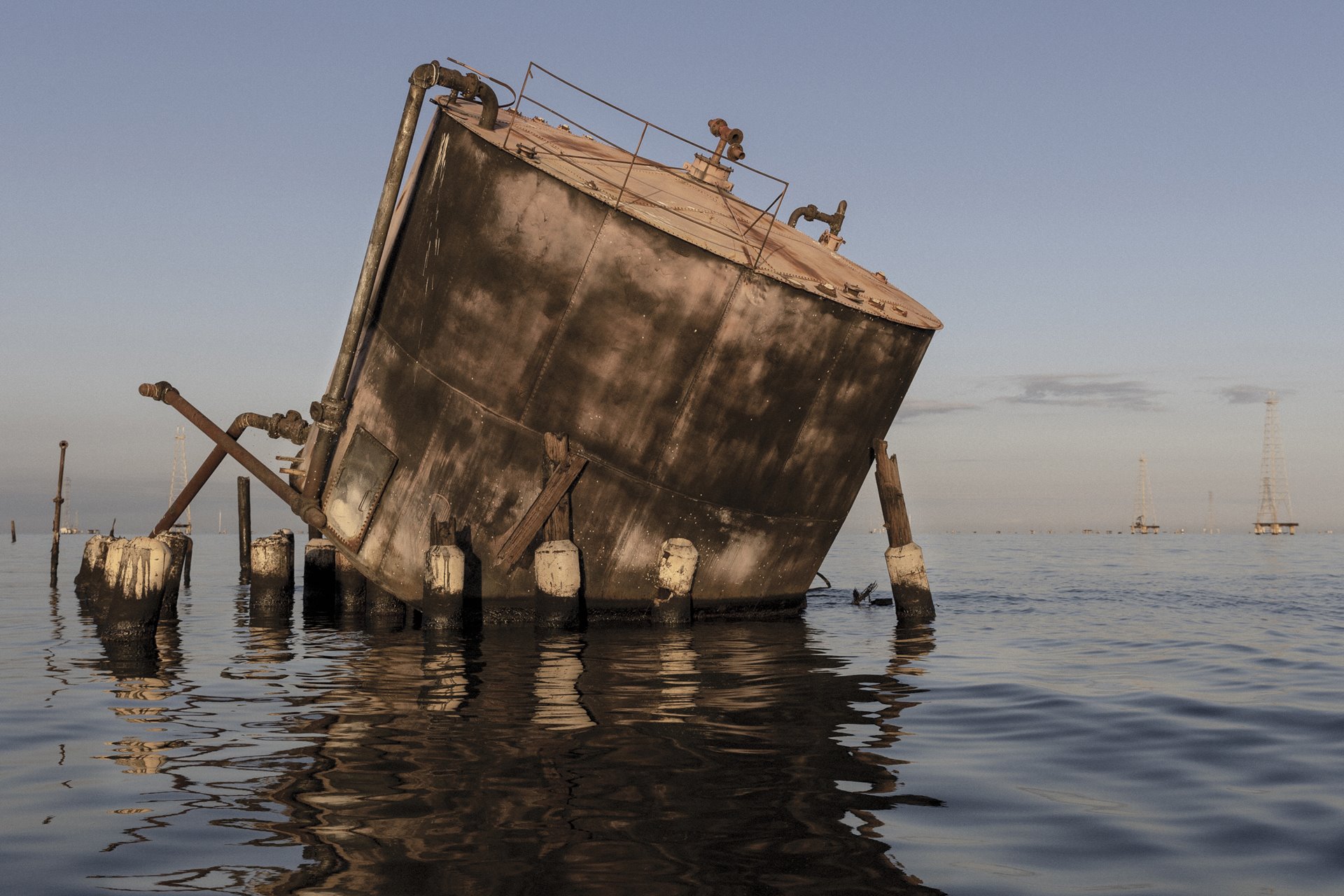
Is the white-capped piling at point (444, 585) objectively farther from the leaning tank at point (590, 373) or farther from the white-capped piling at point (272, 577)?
the white-capped piling at point (272, 577)

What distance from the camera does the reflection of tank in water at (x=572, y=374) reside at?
14445 millimetres

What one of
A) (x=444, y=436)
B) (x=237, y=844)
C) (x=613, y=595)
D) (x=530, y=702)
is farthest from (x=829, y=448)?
(x=237, y=844)

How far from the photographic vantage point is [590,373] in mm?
14773

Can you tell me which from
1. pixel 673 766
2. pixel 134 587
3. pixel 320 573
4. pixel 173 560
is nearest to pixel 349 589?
pixel 320 573

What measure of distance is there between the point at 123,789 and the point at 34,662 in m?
8.22

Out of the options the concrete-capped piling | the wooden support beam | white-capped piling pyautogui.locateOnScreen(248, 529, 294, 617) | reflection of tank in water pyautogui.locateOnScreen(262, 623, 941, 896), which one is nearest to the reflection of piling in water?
reflection of tank in water pyautogui.locateOnScreen(262, 623, 941, 896)

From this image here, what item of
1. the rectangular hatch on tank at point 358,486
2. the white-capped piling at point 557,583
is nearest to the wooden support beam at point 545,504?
the white-capped piling at point 557,583

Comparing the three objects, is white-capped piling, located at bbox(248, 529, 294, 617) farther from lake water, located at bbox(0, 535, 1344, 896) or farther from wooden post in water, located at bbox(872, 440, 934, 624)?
wooden post in water, located at bbox(872, 440, 934, 624)

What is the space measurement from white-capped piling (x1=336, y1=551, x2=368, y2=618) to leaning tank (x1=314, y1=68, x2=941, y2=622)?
229 inches

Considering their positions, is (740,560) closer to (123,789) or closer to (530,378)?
(530,378)

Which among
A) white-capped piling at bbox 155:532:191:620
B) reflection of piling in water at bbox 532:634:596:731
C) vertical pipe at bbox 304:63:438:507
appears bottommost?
reflection of piling in water at bbox 532:634:596:731

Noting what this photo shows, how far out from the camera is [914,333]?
55.3 feet

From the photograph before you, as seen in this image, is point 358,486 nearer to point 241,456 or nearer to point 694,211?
point 241,456

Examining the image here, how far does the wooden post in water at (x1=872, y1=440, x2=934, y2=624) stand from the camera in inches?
684
